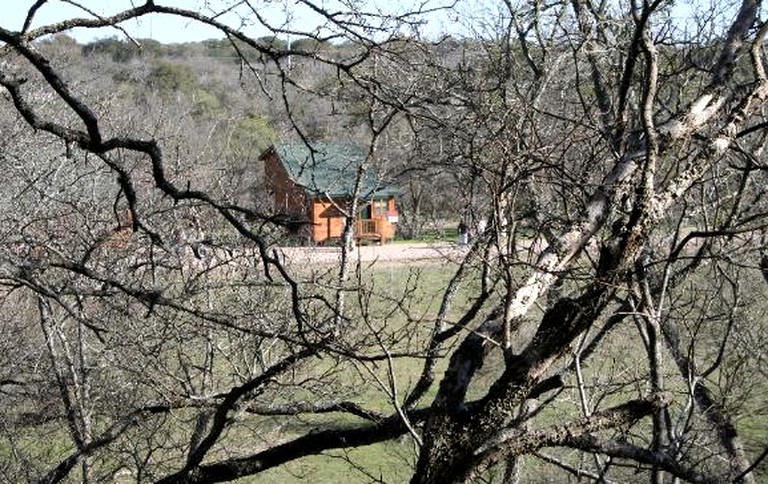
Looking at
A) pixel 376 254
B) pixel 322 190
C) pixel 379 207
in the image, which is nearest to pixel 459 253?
pixel 322 190

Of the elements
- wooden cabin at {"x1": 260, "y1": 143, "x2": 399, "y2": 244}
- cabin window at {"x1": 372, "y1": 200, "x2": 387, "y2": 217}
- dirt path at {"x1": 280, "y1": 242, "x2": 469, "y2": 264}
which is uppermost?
wooden cabin at {"x1": 260, "y1": 143, "x2": 399, "y2": 244}

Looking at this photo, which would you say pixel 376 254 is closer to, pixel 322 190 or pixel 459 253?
pixel 459 253

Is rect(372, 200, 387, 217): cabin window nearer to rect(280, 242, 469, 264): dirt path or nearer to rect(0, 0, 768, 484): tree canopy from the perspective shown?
rect(280, 242, 469, 264): dirt path

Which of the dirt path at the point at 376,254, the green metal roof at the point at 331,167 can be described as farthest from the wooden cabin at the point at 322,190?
the dirt path at the point at 376,254

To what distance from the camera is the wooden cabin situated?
695cm

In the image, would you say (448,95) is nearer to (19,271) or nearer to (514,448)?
(19,271)

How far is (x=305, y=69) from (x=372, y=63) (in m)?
0.46

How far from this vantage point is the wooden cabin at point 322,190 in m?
6.95

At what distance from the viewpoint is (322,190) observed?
8758mm

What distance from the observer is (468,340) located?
3.47 meters

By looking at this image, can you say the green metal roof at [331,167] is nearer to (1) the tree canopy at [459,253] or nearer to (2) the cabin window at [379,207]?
(1) the tree canopy at [459,253]

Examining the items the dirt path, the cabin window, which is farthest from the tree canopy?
the cabin window

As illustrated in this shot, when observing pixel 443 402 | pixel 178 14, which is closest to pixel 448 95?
pixel 178 14

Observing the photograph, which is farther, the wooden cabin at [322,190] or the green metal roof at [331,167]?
the green metal roof at [331,167]
